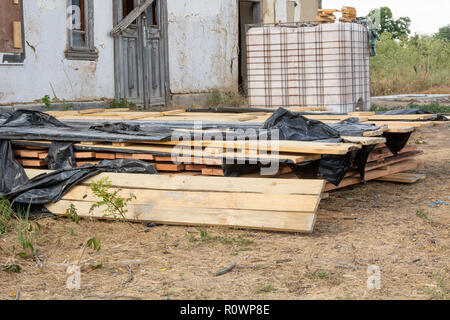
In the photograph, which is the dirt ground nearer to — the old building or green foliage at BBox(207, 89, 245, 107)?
the old building

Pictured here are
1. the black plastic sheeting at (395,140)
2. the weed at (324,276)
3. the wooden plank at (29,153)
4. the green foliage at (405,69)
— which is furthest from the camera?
the green foliage at (405,69)

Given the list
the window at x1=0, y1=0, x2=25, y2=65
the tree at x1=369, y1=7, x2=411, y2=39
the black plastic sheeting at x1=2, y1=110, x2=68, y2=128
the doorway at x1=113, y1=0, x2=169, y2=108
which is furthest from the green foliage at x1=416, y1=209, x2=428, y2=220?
the tree at x1=369, y1=7, x2=411, y2=39

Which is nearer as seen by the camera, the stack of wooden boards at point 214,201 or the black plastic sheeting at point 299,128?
the stack of wooden boards at point 214,201

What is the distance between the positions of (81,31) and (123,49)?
1102 millimetres

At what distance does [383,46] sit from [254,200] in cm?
1710

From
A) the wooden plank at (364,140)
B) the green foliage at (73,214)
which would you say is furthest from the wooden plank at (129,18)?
the wooden plank at (364,140)

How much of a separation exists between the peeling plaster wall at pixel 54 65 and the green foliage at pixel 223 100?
297cm

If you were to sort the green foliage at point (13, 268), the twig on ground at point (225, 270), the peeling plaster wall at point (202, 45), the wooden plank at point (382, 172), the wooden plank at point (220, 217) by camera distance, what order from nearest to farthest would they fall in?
the twig on ground at point (225, 270)
the green foliage at point (13, 268)
the wooden plank at point (220, 217)
the wooden plank at point (382, 172)
the peeling plaster wall at point (202, 45)

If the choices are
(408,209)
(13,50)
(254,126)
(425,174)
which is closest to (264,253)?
(408,209)

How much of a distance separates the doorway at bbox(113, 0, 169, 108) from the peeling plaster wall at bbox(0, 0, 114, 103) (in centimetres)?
25

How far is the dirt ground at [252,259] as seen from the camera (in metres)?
3.50

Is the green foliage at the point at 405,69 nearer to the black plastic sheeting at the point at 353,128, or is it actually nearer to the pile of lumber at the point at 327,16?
the pile of lumber at the point at 327,16

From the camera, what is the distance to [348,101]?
981cm

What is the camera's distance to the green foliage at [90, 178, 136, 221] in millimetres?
4859
